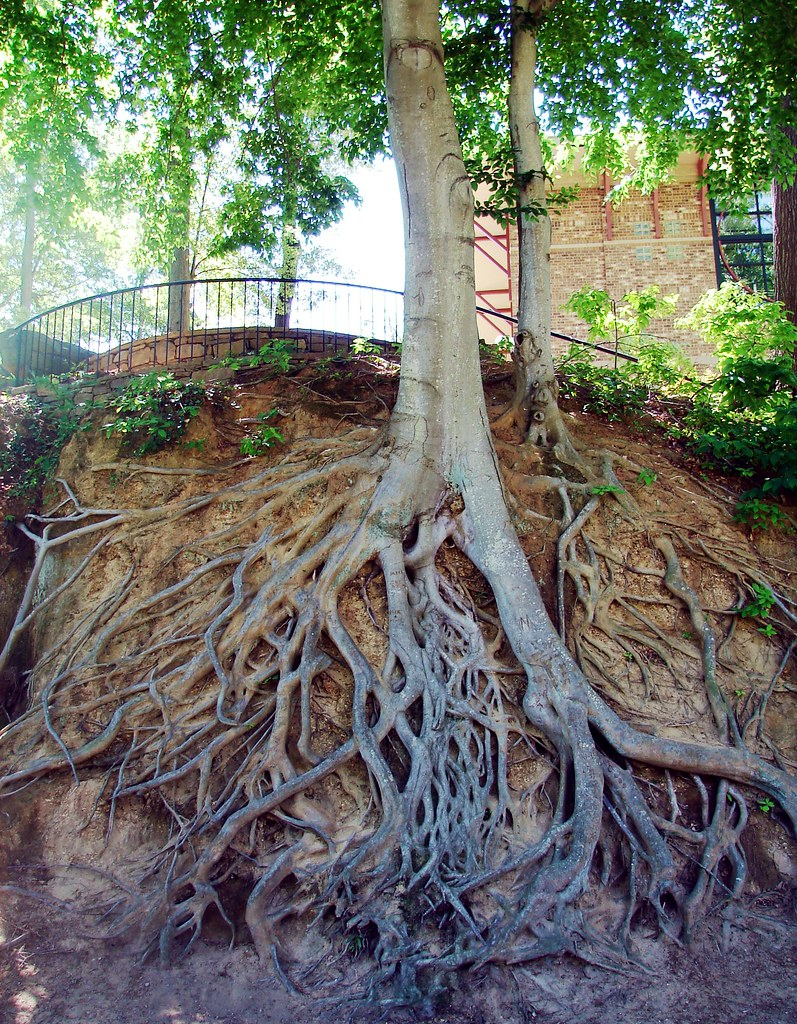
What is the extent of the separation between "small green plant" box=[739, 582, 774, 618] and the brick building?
12.6 metres

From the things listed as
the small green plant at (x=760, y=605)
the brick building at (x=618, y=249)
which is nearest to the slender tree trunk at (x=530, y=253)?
the small green plant at (x=760, y=605)

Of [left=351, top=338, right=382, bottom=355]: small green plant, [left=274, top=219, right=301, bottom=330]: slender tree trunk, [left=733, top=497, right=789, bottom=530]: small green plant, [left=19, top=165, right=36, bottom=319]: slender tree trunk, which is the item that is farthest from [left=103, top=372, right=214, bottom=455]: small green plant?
[left=19, top=165, right=36, bottom=319]: slender tree trunk

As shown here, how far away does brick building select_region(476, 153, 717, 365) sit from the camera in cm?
1820

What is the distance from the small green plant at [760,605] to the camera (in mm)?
6441

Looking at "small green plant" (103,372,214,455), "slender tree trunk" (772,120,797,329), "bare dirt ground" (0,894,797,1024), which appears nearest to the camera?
"bare dirt ground" (0,894,797,1024)

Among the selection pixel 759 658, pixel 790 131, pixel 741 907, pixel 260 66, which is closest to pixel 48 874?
pixel 741 907

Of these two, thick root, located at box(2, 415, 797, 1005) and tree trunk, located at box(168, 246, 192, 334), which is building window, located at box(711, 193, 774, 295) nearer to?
tree trunk, located at box(168, 246, 192, 334)

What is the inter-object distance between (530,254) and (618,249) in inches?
476

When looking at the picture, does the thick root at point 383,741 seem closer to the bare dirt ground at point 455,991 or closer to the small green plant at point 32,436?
the bare dirt ground at point 455,991

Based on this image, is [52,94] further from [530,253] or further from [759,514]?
[759,514]

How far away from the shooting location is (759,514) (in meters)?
7.03

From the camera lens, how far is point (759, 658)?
6.45 metres

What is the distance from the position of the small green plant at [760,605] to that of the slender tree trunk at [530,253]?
7.71 ft

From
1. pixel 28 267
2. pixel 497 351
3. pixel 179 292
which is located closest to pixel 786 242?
pixel 497 351
